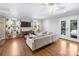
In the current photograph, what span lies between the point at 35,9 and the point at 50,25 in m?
0.63

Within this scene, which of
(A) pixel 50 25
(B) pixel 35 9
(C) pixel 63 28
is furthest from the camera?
(A) pixel 50 25

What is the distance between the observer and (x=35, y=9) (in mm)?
1688

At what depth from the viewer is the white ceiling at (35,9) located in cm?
158

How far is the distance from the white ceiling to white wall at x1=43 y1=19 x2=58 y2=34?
0.64 ft

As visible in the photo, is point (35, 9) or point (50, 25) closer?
point (35, 9)

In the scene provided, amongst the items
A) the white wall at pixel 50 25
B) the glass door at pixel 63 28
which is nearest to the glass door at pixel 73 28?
the glass door at pixel 63 28

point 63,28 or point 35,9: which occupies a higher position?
point 35,9

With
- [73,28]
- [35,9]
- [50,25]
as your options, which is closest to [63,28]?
[73,28]

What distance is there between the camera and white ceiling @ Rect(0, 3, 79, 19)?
1.58 meters

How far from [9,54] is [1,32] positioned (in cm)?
56

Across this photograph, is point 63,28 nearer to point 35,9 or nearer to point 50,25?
point 50,25

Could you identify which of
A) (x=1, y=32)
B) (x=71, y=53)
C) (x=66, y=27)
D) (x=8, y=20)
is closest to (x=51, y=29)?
(x=66, y=27)

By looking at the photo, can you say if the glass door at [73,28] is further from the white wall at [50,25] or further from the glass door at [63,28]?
the white wall at [50,25]

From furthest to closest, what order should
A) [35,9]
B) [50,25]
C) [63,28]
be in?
[50,25], [63,28], [35,9]
